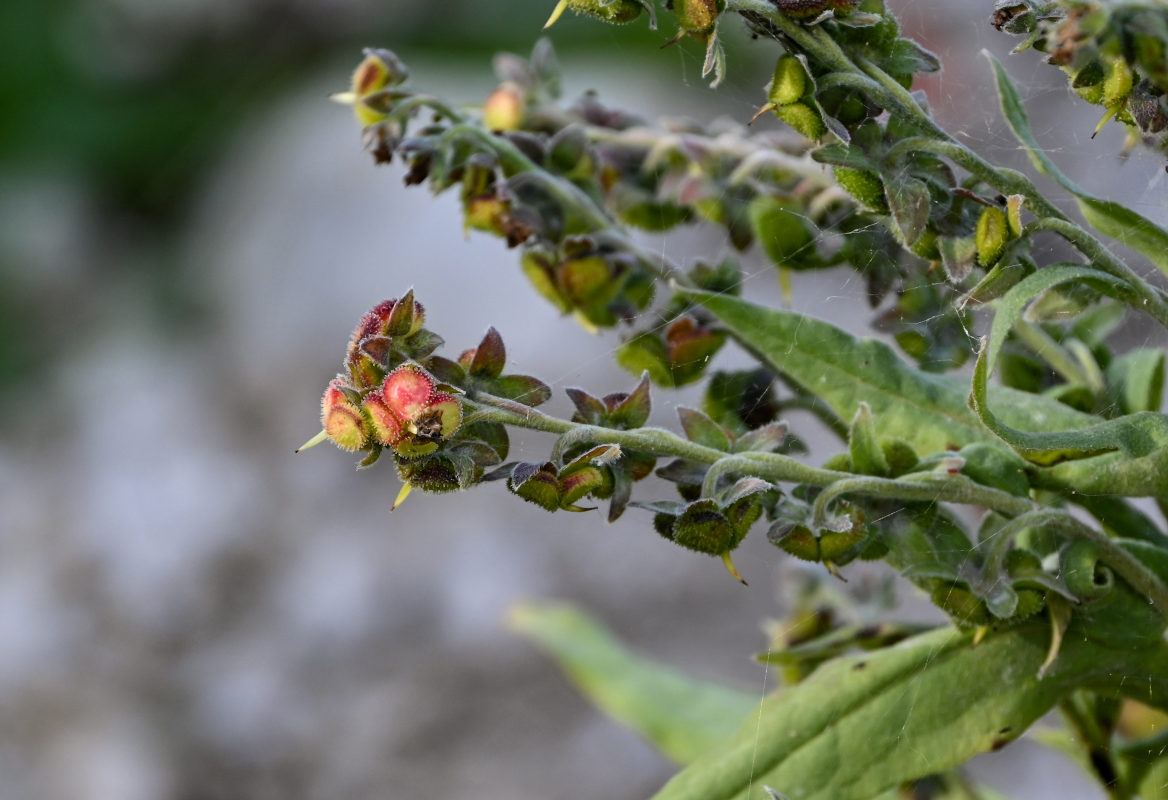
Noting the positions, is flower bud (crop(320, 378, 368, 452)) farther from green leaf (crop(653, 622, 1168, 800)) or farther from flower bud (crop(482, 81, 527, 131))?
flower bud (crop(482, 81, 527, 131))

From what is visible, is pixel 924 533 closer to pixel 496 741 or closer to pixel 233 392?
pixel 496 741

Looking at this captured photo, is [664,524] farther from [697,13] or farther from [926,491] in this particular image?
[697,13]

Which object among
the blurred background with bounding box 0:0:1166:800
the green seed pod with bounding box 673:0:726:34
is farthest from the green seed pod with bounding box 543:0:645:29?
the blurred background with bounding box 0:0:1166:800

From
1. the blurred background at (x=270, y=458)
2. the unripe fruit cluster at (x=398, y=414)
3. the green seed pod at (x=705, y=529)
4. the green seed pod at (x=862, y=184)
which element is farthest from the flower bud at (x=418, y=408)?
the blurred background at (x=270, y=458)

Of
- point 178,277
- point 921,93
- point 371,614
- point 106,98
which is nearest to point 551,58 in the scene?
point 921,93

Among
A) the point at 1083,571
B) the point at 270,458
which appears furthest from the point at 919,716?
the point at 270,458

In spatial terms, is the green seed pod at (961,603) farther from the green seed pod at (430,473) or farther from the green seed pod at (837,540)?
the green seed pod at (430,473)
